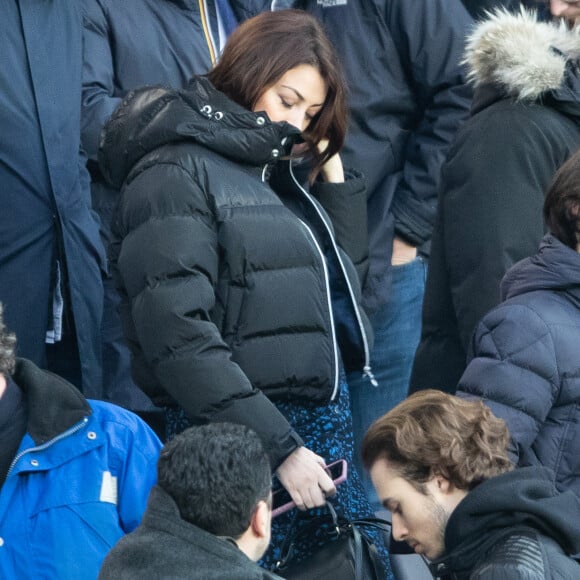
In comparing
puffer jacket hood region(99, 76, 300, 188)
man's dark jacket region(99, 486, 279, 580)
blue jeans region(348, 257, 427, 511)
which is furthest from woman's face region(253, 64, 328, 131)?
man's dark jacket region(99, 486, 279, 580)

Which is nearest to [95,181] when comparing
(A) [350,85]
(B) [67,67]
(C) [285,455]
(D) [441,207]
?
(B) [67,67]

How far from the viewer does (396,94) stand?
493cm

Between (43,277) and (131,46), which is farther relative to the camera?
(131,46)

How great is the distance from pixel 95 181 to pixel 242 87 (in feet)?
3.67

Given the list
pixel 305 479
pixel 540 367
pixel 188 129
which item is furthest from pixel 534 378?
pixel 188 129

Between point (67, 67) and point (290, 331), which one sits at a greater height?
point (67, 67)

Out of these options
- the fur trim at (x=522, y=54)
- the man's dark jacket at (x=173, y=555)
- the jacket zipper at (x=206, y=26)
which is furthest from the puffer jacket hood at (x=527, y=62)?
the man's dark jacket at (x=173, y=555)

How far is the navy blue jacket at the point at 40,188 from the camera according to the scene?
441cm

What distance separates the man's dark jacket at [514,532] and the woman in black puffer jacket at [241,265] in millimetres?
684

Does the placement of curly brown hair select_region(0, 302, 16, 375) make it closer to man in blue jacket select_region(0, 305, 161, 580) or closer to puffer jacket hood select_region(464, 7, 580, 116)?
man in blue jacket select_region(0, 305, 161, 580)

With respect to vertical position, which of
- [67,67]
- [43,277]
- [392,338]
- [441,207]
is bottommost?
[392,338]

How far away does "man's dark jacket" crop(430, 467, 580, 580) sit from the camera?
8.84 feet

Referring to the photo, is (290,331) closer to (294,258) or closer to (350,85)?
(294,258)

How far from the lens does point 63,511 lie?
10.2ft
